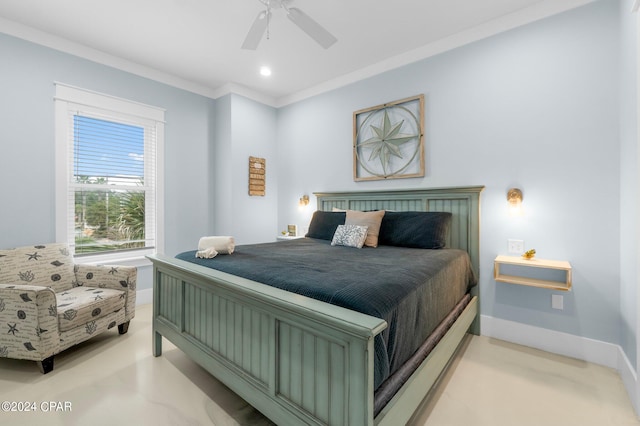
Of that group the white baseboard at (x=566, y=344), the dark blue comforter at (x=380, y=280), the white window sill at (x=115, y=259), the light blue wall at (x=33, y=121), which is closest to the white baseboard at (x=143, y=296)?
the light blue wall at (x=33, y=121)

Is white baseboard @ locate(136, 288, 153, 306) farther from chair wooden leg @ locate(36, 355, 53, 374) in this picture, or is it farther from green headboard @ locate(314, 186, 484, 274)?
green headboard @ locate(314, 186, 484, 274)

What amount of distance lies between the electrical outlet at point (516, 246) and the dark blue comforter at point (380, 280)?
1.42ft

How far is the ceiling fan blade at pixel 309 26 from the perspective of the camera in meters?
2.14

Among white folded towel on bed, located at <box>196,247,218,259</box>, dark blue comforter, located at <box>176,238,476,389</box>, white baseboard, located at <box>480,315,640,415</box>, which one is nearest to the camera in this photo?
dark blue comforter, located at <box>176,238,476,389</box>

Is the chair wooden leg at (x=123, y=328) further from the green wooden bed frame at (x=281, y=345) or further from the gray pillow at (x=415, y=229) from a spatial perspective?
the gray pillow at (x=415, y=229)

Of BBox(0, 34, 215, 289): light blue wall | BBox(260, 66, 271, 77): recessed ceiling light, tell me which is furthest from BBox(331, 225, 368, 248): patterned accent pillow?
BBox(0, 34, 215, 289): light blue wall

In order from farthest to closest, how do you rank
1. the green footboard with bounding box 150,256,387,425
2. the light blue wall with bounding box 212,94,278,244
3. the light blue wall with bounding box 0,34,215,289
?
the light blue wall with bounding box 212,94,278,244 → the light blue wall with bounding box 0,34,215,289 → the green footboard with bounding box 150,256,387,425

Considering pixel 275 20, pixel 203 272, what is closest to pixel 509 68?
pixel 275 20

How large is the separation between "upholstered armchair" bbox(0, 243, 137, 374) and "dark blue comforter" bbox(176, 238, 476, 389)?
A: 94cm

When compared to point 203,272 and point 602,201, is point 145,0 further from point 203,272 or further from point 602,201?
point 602,201

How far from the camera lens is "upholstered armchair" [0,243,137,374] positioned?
1.97m

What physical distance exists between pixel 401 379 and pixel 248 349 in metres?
0.76

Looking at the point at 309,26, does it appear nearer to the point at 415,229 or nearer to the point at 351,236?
the point at 351,236

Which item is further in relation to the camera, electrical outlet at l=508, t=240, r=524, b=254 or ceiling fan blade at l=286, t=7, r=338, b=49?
electrical outlet at l=508, t=240, r=524, b=254
